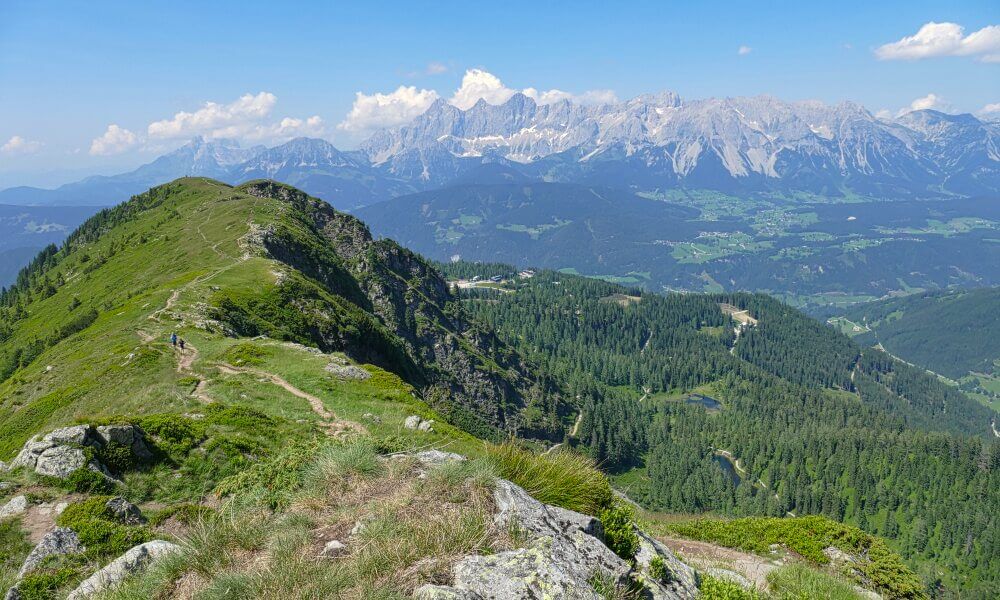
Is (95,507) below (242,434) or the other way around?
the other way around

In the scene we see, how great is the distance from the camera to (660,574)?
36.1 ft

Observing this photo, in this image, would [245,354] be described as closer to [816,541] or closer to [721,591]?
[721,591]

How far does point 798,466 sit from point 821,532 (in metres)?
170

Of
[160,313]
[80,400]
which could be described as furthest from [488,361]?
[80,400]

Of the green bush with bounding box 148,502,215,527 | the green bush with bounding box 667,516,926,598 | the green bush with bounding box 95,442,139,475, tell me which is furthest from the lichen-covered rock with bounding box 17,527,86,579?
the green bush with bounding box 667,516,926,598

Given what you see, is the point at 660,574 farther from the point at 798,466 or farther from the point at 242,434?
the point at 798,466

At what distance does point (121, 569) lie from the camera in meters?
9.41

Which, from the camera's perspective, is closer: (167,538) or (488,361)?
(167,538)

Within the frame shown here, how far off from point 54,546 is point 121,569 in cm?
467

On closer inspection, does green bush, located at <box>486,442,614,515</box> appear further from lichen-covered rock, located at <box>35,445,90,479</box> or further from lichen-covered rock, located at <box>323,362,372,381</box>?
lichen-covered rock, located at <box>323,362,372,381</box>

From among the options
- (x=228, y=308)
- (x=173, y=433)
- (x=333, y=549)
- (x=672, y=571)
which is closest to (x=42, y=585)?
(x=333, y=549)

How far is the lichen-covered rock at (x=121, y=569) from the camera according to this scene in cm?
891

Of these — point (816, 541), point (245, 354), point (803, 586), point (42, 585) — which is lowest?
point (816, 541)

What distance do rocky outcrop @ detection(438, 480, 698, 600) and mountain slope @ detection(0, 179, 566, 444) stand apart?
2856 centimetres
